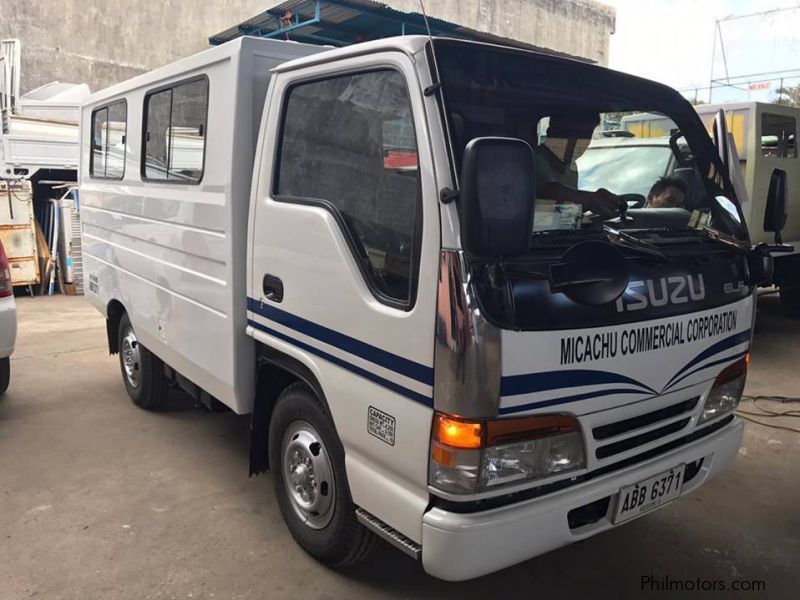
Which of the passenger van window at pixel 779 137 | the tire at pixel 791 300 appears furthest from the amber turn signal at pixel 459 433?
the tire at pixel 791 300

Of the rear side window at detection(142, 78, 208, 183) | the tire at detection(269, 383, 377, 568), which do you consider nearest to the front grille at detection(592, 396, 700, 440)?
the tire at detection(269, 383, 377, 568)

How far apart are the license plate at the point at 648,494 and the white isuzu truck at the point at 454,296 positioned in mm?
11

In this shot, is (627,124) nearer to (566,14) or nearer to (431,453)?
(431,453)

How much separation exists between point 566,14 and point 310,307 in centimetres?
2440

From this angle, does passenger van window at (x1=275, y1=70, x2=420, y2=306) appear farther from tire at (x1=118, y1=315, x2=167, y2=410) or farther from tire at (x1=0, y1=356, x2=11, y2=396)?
tire at (x1=0, y1=356, x2=11, y2=396)

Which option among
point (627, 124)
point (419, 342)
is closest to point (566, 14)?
point (627, 124)

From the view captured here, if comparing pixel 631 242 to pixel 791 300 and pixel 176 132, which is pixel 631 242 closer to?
pixel 176 132

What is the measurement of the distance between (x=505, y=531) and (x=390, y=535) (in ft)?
1.36

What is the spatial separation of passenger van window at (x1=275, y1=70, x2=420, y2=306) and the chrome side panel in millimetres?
190

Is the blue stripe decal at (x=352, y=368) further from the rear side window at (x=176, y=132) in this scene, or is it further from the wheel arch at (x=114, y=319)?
the wheel arch at (x=114, y=319)

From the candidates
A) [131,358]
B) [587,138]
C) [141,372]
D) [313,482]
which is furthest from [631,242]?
[131,358]

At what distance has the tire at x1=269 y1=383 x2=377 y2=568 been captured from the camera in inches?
102

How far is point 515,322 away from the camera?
195 cm

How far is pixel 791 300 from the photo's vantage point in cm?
827
